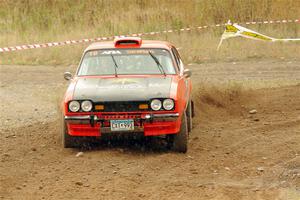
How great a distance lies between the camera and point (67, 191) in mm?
8109

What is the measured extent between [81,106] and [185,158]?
151cm

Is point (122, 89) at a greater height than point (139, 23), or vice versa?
point (122, 89)

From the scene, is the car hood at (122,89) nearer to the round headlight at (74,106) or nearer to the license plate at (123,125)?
the round headlight at (74,106)

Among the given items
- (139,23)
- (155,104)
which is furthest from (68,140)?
(139,23)

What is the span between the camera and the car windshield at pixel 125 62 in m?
11.1

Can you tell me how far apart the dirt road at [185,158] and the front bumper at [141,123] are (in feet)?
1.06

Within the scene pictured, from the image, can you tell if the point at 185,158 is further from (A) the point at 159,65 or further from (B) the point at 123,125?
(A) the point at 159,65

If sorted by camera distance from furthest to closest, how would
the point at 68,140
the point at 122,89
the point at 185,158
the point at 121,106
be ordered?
the point at 68,140
the point at 122,89
the point at 121,106
the point at 185,158

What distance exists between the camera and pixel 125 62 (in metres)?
11.2

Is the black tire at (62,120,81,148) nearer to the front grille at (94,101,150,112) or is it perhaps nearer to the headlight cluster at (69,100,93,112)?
the headlight cluster at (69,100,93,112)

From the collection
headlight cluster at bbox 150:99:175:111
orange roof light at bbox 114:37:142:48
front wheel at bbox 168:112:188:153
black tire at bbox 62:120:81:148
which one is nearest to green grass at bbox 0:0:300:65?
orange roof light at bbox 114:37:142:48

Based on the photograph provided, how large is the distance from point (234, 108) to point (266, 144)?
3.36 metres

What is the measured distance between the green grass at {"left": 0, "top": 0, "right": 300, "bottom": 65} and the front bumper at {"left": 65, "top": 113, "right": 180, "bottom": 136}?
12.8 m

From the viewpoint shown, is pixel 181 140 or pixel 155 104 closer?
pixel 155 104
